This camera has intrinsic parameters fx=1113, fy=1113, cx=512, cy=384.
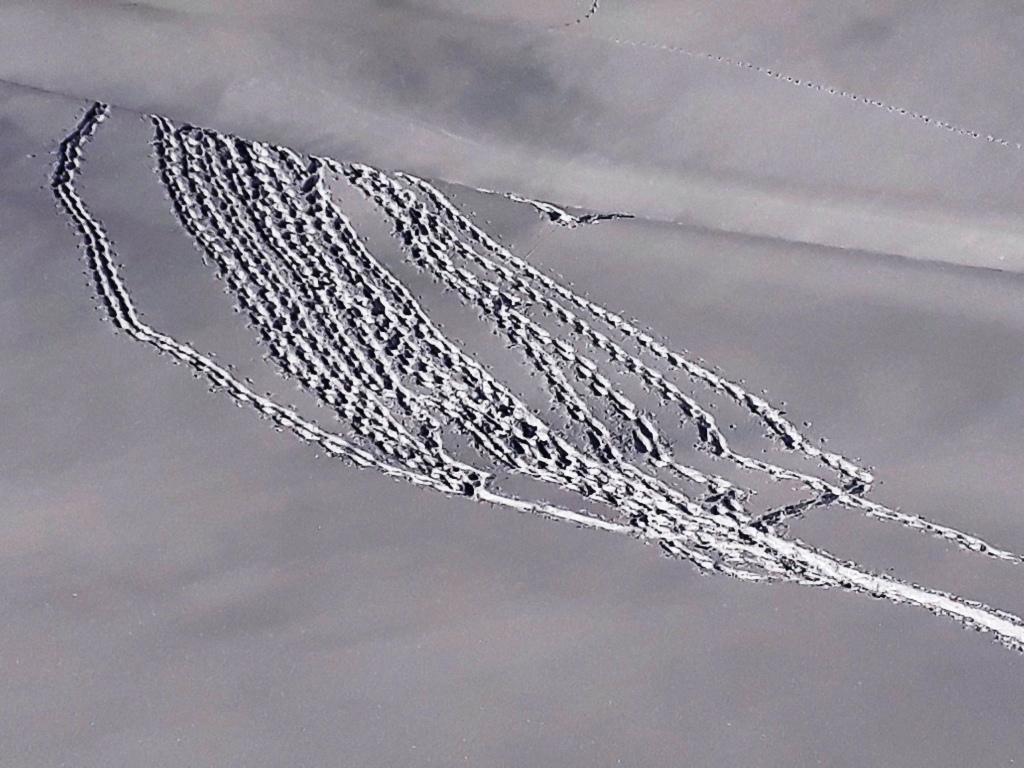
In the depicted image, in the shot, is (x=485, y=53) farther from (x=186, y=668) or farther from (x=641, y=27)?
(x=186, y=668)

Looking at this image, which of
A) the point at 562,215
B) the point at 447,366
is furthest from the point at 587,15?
the point at 447,366

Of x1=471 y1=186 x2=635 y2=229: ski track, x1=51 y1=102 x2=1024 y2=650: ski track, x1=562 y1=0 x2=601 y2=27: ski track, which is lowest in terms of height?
x1=51 y1=102 x2=1024 y2=650: ski track

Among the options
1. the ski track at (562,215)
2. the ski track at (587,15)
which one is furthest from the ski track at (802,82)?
the ski track at (562,215)

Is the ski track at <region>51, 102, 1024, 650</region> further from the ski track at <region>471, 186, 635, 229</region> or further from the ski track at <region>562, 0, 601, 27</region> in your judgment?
the ski track at <region>562, 0, 601, 27</region>

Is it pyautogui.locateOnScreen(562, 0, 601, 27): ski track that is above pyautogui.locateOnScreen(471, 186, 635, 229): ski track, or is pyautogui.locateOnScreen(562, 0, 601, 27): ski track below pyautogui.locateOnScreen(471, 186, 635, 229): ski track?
above

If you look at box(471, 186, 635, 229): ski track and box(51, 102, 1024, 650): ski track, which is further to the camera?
box(471, 186, 635, 229): ski track

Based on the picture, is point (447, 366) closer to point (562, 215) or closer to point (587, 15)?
point (562, 215)

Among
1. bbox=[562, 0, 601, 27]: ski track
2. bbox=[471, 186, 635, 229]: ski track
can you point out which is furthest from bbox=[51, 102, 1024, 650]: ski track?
bbox=[562, 0, 601, 27]: ski track

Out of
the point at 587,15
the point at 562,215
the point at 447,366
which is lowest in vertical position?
the point at 447,366
